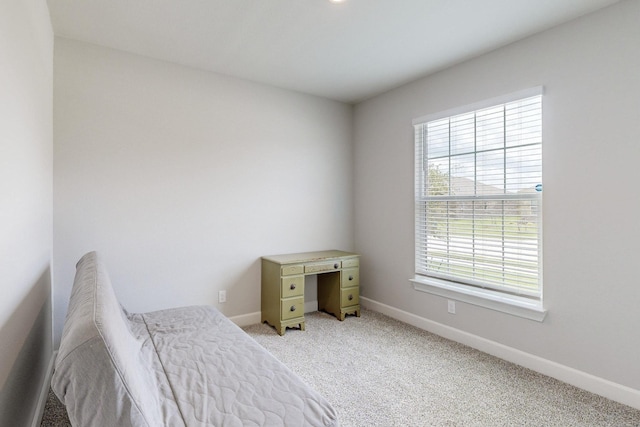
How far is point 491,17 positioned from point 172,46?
8.09 feet

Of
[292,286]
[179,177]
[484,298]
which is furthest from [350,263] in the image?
[179,177]

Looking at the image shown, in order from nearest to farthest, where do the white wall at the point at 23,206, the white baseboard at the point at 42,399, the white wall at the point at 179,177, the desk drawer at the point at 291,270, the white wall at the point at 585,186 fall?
the white wall at the point at 23,206, the white baseboard at the point at 42,399, the white wall at the point at 585,186, the white wall at the point at 179,177, the desk drawer at the point at 291,270

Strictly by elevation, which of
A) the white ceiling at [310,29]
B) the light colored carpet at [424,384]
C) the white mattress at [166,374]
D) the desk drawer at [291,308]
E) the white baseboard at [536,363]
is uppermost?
the white ceiling at [310,29]

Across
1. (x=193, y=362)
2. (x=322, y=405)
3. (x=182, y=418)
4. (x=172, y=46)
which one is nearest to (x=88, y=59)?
(x=172, y=46)

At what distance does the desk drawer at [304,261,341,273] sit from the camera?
3.41 m

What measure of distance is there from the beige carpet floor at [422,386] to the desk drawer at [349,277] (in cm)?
58

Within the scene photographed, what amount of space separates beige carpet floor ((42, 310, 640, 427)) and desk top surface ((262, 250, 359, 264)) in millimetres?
711

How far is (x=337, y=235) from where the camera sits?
420 centimetres

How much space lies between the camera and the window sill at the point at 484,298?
2.55 m

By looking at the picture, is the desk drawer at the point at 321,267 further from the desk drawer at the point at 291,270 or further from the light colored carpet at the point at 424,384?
the light colored carpet at the point at 424,384

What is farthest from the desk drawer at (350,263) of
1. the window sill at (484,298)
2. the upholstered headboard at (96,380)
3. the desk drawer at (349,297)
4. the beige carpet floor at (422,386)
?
the upholstered headboard at (96,380)

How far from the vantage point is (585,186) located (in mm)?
2295

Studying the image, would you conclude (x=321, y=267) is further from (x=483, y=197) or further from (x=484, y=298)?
(x=483, y=197)

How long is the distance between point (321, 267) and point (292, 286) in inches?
15.4
